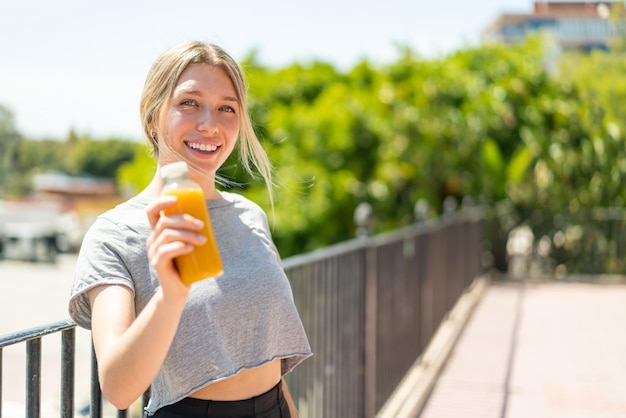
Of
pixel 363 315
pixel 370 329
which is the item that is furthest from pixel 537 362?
pixel 363 315

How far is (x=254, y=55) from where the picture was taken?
101ft

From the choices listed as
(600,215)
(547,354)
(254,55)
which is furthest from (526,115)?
(254,55)

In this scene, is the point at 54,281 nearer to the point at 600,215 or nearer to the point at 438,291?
the point at 600,215

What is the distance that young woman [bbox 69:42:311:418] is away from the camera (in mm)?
1482

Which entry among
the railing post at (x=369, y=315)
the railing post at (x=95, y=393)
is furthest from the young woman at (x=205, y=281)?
the railing post at (x=369, y=315)

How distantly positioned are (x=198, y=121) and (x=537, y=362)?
222 inches

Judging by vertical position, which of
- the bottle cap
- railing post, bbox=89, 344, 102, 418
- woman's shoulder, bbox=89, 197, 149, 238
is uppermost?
the bottle cap

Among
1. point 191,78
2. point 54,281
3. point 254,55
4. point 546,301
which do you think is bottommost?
point 54,281

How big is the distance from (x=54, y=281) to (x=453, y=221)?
22296mm

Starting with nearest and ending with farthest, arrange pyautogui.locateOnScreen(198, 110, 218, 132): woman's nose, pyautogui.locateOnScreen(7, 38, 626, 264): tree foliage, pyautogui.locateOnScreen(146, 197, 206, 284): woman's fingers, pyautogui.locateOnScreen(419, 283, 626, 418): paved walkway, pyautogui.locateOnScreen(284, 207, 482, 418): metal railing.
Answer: pyautogui.locateOnScreen(146, 197, 206, 284): woman's fingers
pyautogui.locateOnScreen(198, 110, 218, 132): woman's nose
pyautogui.locateOnScreen(284, 207, 482, 418): metal railing
pyautogui.locateOnScreen(419, 283, 626, 418): paved walkway
pyautogui.locateOnScreen(7, 38, 626, 264): tree foliage

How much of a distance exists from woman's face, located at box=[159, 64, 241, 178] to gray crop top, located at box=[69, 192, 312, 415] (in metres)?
0.13

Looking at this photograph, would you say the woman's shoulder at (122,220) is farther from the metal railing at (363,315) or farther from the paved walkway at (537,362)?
the paved walkway at (537,362)

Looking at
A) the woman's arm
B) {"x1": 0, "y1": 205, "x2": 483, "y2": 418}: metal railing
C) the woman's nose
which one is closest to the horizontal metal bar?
{"x1": 0, "y1": 205, "x2": 483, "y2": 418}: metal railing

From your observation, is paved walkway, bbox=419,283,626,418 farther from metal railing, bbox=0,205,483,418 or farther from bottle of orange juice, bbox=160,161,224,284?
bottle of orange juice, bbox=160,161,224,284
